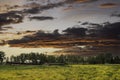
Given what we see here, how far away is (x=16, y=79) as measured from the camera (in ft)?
133

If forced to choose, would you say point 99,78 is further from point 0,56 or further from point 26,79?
point 0,56

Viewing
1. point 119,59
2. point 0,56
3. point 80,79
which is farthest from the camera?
point 0,56

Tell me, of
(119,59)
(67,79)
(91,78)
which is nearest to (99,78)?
(91,78)

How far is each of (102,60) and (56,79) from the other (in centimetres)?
16319

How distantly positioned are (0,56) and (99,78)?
166890 millimetres

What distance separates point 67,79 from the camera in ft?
129

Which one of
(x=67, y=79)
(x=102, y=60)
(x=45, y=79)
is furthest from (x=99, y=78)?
(x=102, y=60)

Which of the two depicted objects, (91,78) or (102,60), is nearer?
(91,78)

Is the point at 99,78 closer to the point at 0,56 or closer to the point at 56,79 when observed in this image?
the point at 56,79

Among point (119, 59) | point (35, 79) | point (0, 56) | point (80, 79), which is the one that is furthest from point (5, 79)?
point (0, 56)

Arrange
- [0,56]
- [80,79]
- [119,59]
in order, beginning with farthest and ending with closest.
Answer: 1. [0,56]
2. [119,59]
3. [80,79]

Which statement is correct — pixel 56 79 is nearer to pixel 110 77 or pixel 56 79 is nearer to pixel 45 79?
pixel 45 79

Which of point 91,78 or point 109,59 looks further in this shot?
point 109,59

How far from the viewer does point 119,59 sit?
182750 millimetres
